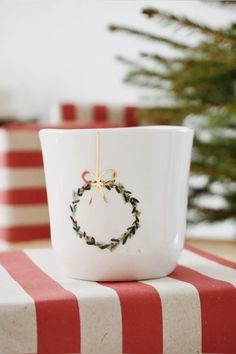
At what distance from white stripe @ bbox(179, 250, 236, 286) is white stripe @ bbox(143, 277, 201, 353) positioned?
36mm

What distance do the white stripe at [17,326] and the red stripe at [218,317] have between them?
11 centimetres

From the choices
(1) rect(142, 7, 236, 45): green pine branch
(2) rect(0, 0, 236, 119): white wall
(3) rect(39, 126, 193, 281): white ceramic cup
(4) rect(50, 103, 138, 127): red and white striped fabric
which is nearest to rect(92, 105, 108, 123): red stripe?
(4) rect(50, 103, 138, 127): red and white striped fabric

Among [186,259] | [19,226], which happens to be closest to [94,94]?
[19,226]

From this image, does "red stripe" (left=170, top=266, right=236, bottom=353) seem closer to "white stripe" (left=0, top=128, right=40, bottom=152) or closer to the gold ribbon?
the gold ribbon

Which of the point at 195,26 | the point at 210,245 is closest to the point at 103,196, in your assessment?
the point at 195,26

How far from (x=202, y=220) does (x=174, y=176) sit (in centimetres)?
39

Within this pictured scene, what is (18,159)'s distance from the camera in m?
0.85

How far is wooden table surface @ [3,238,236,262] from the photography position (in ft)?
2.29

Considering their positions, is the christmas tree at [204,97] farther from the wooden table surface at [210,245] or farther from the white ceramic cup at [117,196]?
the white ceramic cup at [117,196]

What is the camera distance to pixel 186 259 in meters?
0.56

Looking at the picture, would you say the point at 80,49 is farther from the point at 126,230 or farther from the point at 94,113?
the point at 126,230

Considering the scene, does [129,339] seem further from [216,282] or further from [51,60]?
[51,60]

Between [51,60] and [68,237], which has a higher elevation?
[51,60]

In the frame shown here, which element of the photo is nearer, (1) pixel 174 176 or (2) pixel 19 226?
(1) pixel 174 176
